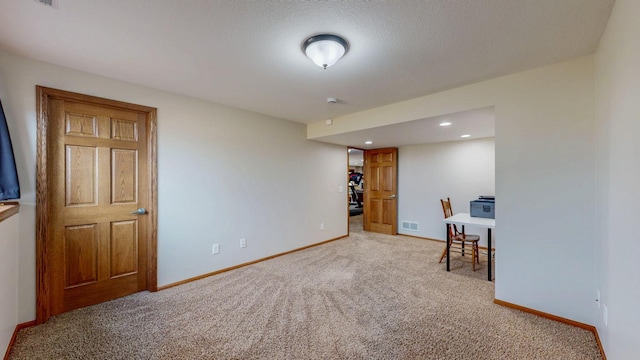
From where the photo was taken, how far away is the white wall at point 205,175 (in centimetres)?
214

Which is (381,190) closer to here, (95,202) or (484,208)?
(484,208)

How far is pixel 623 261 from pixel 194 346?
2.77 metres

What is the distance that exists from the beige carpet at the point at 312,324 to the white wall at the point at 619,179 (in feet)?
1.84

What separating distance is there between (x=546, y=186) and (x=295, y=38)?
247 centimetres

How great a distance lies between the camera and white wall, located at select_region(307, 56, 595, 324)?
6.82ft

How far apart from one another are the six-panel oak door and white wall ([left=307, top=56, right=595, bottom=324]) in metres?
3.71

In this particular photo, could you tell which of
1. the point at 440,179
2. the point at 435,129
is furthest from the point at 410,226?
the point at 435,129

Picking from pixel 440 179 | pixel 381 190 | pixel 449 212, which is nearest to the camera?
pixel 449 212

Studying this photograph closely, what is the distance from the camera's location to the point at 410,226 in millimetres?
5383

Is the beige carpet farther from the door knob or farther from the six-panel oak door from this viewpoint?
the door knob

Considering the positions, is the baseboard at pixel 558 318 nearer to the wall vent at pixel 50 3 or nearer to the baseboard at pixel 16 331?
the baseboard at pixel 16 331

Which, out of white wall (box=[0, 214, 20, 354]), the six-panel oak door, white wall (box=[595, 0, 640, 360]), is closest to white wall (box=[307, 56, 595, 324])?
white wall (box=[595, 0, 640, 360])

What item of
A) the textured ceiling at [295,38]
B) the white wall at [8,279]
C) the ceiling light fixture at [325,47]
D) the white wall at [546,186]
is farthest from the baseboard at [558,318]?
the white wall at [8,279]

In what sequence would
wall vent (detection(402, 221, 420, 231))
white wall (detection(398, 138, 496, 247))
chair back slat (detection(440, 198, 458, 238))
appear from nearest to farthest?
1. chair back slat (detection(440, 198, 458, 238))
2. white wall (detection(398, 138, 496, 247))
3. wall vent (detection(402, 221, 420, 231))
